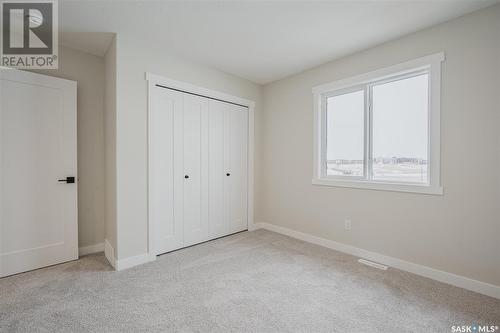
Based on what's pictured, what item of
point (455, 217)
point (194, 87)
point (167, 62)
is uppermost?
point (167, 62)

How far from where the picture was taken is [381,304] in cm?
192

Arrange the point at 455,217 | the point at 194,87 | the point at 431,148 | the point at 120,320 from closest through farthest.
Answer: the point at 120,320 → the point at 455,217 → the point at 431,148 → the point at 194,87

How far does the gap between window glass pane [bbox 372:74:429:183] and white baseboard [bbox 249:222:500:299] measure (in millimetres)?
896

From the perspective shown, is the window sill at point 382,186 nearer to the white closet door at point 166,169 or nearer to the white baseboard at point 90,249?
the white closet door at point 166,169

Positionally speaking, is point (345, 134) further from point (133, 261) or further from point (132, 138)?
point (133, 261)

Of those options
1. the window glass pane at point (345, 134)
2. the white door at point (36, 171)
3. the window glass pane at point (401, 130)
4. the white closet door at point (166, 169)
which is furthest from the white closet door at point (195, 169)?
the window glass pane at point (401, 130)

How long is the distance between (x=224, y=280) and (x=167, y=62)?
259cm

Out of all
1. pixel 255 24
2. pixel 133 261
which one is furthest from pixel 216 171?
pixel 255 24

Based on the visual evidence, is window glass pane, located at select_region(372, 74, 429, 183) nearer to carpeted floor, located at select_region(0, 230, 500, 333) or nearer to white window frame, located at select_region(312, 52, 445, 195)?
white window frame, located at select_region(312, 52, 445, 195)

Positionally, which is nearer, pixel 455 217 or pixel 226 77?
pixel 455 217

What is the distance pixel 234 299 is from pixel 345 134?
2387mm

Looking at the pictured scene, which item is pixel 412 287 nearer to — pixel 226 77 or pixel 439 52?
pixel 439 52

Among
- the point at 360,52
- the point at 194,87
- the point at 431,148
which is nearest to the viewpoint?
the point at 431,148

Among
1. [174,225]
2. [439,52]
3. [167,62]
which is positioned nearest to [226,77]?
[167,62]
